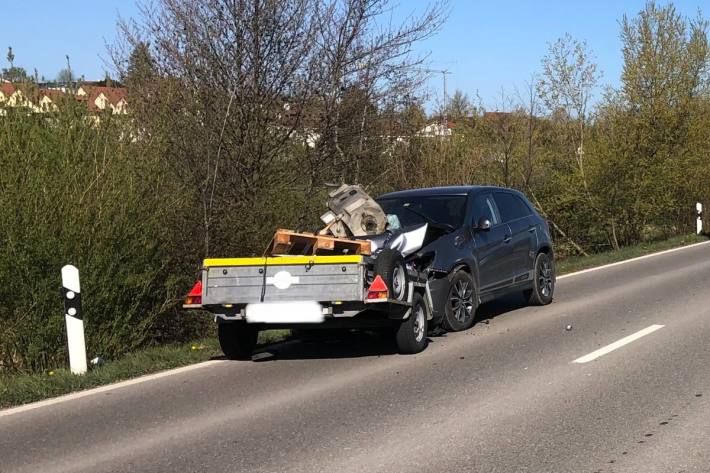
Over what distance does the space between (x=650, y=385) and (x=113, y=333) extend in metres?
5.49

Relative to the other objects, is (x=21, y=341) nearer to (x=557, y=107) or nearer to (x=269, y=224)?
(x=269, y=224)

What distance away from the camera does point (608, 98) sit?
26.0 m

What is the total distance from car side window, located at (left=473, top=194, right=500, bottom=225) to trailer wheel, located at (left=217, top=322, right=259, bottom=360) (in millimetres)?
3173

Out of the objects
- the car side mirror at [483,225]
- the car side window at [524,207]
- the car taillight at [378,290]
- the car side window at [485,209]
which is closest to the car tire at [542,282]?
the car side window at [524,207]

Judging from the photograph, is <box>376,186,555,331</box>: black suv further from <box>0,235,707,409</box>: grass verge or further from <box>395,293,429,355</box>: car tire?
<box>0,235,707,409</box>: grass verge

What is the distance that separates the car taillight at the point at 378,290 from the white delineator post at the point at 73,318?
277 centimetres

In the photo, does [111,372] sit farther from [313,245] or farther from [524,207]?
[524,207]

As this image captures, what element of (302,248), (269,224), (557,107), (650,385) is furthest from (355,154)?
(557,107)

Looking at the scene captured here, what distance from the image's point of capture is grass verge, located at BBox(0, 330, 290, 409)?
22.1ft

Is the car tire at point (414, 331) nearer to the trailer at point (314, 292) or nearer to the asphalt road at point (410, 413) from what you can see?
the trailer at point (314, 292)

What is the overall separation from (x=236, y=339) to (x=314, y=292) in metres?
1.24

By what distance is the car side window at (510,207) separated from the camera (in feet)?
34.6

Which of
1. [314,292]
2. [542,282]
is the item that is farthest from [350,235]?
[542,282]

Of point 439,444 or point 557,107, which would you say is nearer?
point 439,444
